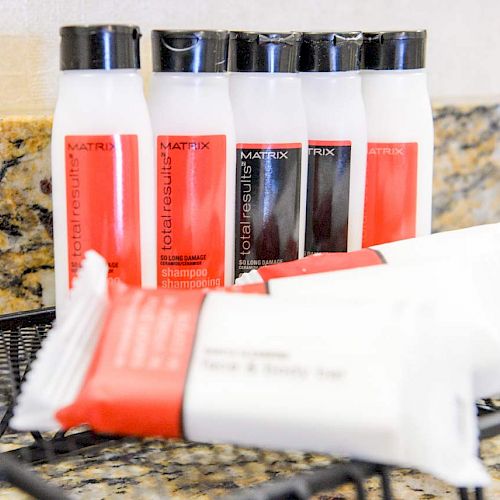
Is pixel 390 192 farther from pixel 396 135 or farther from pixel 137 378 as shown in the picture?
pixel 137 378

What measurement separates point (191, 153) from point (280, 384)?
7.4 inches

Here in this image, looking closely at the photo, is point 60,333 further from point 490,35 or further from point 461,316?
point 490,35

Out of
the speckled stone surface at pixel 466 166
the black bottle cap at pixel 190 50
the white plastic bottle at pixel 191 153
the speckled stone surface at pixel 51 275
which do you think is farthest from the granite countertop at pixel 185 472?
the speckled stone surface at pixel 466 166

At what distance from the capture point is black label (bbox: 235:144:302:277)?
52 cm

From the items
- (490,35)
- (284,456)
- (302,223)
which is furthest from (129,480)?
(490,35)

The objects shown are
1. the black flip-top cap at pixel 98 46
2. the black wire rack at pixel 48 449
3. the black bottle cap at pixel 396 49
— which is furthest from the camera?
the black bottle cap at pixel 396 49

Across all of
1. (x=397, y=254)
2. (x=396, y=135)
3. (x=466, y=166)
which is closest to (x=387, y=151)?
(x=396, y=135)

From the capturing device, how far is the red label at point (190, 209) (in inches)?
19.5

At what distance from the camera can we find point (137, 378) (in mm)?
349

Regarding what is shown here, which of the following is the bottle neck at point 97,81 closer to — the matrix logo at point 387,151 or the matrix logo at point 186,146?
the matrix logo at point 186,146

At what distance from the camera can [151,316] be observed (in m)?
0.37

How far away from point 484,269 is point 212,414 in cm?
17

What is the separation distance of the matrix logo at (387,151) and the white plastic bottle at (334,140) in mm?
13

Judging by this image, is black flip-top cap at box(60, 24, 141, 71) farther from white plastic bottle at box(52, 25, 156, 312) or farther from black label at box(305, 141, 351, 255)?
black label at box(305, 141, 351, 255)
